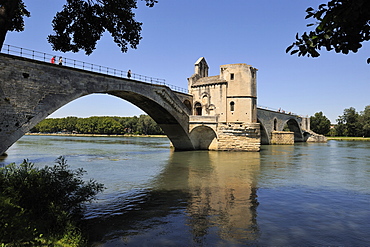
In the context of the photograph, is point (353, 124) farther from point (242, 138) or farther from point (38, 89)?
point (38, 89)

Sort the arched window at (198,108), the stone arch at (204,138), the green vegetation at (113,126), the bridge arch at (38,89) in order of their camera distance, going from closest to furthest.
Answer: the bridge arch at (38,89), the stone arch at (204,138), the arched window at (198,108), the green vegetation at (113,126)

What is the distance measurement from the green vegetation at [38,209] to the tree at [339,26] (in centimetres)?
536

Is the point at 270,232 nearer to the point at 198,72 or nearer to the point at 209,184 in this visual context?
the point at 209,184

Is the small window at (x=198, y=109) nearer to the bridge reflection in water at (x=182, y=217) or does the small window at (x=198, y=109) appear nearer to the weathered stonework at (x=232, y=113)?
the weathered stonework at (x=232, y=113)

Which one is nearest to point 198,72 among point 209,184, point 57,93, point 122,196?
point 57,93

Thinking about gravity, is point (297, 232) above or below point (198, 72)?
below

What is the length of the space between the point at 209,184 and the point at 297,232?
282 inches

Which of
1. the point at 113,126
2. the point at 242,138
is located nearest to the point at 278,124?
the point at 242,138

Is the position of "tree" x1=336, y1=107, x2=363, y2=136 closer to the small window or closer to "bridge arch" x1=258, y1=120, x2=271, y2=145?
"bridge arch" x1=258, y1=120, x2=271, y2=145

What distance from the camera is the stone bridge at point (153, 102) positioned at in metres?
16.6

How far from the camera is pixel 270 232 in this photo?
779 cm

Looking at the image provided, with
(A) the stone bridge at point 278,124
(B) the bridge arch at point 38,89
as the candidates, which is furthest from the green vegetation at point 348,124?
(B) the bridge arch at point 38,89

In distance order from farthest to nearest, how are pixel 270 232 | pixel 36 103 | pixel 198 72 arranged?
1. pixel 198 72
2. pixel 36 103
3. pixel 270 232

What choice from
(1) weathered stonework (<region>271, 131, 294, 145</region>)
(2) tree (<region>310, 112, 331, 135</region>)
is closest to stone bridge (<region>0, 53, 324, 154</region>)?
(1) weathered stonework (<region>271, 131, 294, 145</region>)
